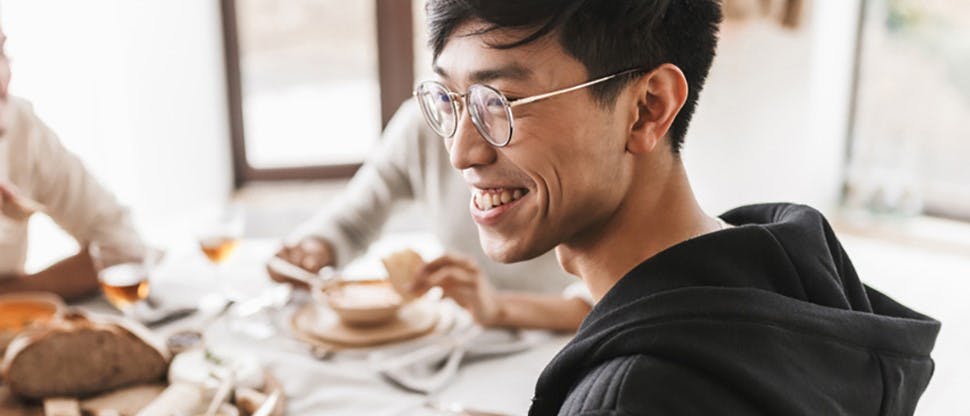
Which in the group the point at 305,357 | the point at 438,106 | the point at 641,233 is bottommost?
the point at 305,357

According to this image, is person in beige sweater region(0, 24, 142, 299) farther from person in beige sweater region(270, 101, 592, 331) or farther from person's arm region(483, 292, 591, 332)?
person's arm region(483, 292, 591, 332)

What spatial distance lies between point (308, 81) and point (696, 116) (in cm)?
185

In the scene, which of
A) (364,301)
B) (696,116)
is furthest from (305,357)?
(696,116)

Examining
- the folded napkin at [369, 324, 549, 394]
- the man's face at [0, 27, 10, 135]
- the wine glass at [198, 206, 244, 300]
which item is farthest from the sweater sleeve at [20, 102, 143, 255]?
the folded napkin at [369, 324, 549, 394]

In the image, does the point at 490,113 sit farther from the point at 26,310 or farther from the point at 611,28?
the point at 26,310

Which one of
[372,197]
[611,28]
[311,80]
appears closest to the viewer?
[611,28]

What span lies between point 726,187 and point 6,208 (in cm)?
311

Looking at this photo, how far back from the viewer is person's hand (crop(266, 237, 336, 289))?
6.13 feet

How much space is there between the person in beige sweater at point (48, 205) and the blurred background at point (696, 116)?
1238 mm

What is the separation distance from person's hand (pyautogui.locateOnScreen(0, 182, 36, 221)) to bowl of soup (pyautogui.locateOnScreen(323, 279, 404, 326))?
0.57 m

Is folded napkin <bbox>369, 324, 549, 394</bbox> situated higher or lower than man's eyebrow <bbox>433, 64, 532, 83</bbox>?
lower

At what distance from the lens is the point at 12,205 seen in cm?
162

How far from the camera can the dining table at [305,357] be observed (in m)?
1.36

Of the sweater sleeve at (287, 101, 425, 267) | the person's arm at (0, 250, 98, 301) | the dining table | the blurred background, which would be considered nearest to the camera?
the dining table
